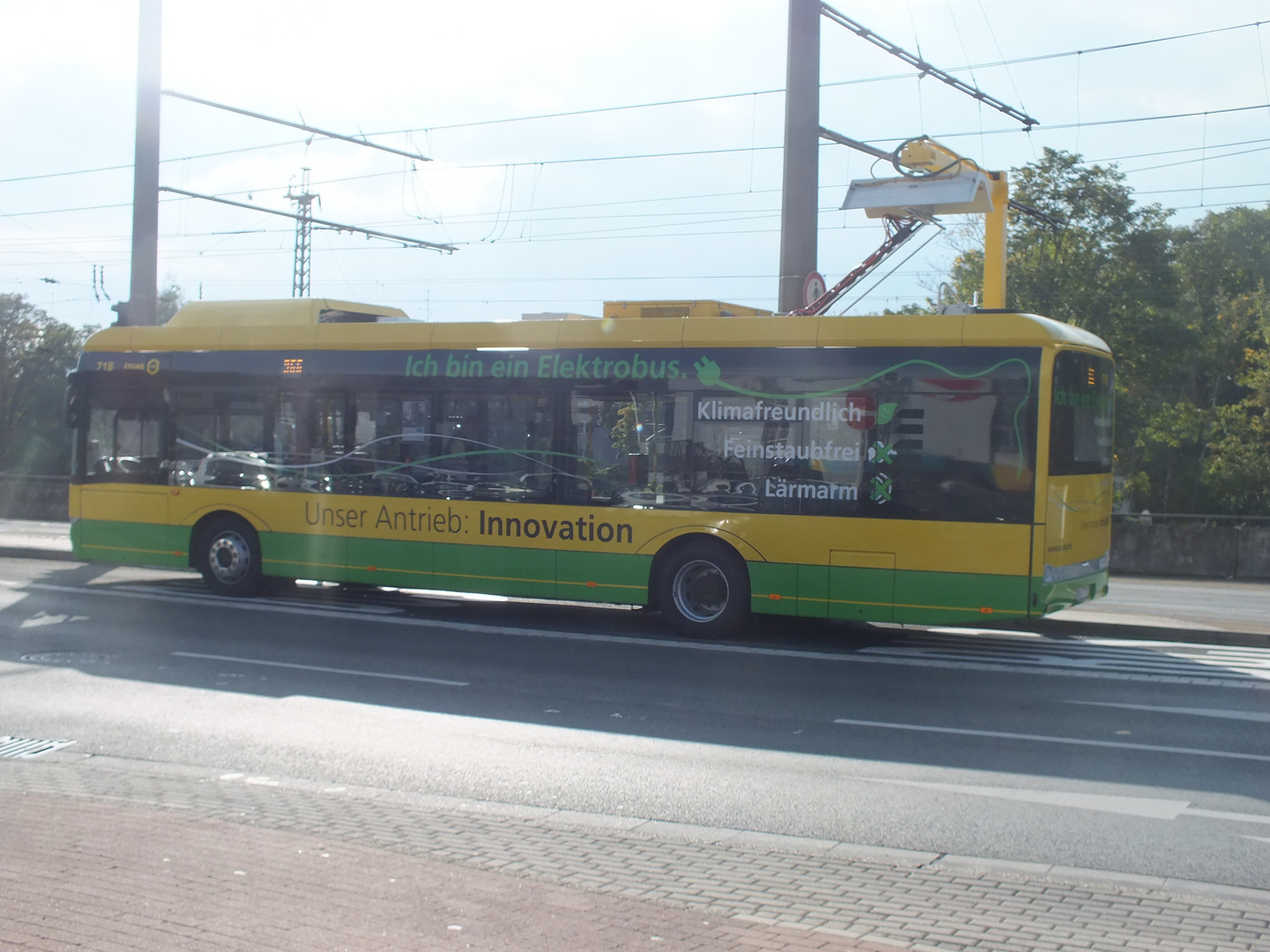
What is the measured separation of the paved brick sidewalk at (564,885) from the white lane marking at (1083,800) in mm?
1227

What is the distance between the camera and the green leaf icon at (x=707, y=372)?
12.4m

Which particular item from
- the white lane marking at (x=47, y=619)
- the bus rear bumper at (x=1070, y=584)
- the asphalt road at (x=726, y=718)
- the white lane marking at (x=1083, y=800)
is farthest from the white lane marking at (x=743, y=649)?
the white lane marking at (x=1083, y=800)

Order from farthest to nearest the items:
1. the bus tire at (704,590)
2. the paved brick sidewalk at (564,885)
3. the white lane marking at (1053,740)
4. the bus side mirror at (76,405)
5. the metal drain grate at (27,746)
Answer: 1. the bus side mirror at (76,405)
2. the bus tire at (704,590)
3. the white lane marking at (1053,740)
4. the metal drain grate at (27,746)
5. the paved brick sidewalk at (564,885)

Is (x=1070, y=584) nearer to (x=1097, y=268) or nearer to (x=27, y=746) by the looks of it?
(x=27, y=746)

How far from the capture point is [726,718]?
9.04m

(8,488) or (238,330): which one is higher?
(238,330)

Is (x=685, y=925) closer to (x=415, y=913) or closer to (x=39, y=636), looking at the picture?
(x=415, y=913)

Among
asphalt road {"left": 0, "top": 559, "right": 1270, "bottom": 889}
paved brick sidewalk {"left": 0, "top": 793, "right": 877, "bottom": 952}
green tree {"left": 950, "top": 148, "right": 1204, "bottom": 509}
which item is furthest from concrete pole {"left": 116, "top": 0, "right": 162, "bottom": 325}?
green tree {"left": 950, "top": 148, "right": 1204, "bottom": 509}

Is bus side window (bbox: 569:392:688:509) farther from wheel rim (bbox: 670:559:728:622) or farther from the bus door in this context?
→ the bus door

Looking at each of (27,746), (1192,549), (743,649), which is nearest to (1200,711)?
(743,649)

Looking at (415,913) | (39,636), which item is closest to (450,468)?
(39,636)

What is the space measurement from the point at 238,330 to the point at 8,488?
22.0 metres

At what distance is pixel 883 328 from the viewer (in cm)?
1177

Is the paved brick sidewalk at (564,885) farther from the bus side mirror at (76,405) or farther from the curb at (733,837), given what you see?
the bus side mirror at (76,405)
